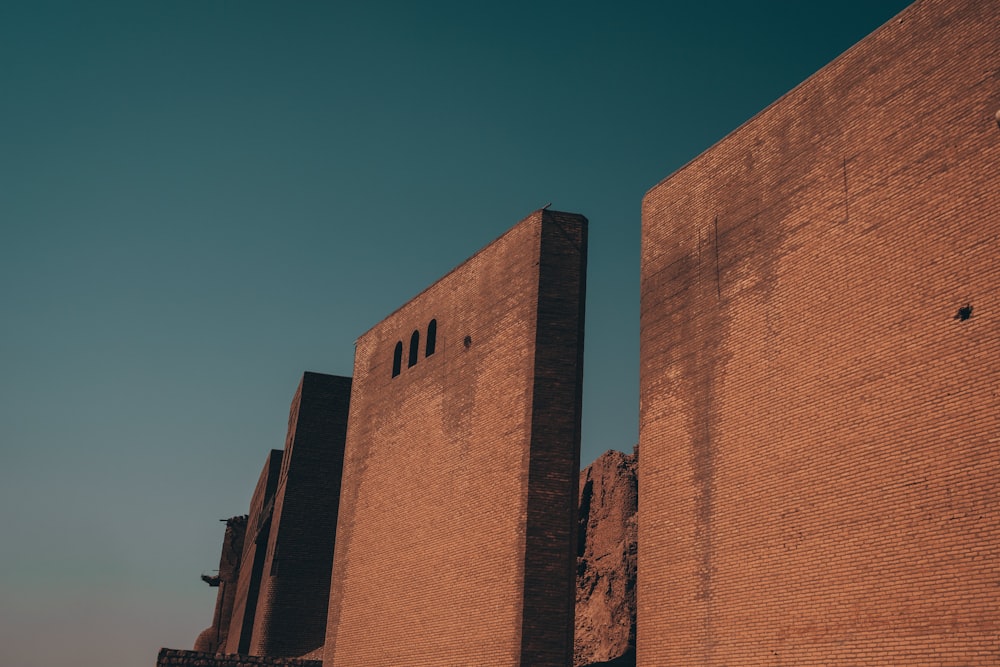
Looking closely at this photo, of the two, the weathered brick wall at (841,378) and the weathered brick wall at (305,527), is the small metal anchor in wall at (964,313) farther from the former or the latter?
the weathered brick wall at (305,527)

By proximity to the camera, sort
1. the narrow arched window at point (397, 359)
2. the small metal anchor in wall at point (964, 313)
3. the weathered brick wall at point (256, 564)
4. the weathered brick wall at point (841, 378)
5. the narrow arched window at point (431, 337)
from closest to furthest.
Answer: the weathered brick wall at point (841, 378)
the small metal anchor in wall at point (964, 313)
the narrow arched window at point (431, 337)
the narrow arched window at point (397, 359)
the weathered brick wall at point (256, 564)

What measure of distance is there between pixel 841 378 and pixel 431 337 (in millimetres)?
8051

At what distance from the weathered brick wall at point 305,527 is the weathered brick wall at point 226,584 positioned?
10021mm

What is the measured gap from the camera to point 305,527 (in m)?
21.7

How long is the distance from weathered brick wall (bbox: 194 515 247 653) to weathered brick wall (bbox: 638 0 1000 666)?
24154mm

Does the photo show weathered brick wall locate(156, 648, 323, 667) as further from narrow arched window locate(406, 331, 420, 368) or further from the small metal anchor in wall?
the small metal anchor in wall

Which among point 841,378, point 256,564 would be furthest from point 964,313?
point 256,564

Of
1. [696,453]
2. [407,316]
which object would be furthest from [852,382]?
[407,316]

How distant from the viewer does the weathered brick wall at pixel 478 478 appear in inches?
509

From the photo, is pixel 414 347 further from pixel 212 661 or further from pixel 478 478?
pixel 212 661

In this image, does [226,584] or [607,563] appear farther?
[226,584]

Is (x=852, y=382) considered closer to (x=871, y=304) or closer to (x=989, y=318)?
(x=871, y=304)

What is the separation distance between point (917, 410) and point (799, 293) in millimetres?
1910

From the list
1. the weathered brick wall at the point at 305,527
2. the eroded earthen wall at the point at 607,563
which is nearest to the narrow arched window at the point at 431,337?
the eroded earthen wall at the point at 607,563
